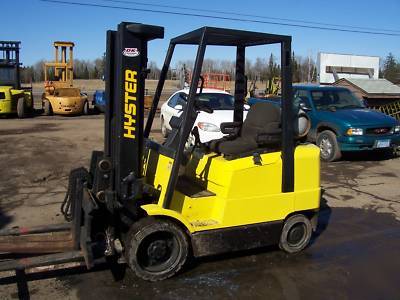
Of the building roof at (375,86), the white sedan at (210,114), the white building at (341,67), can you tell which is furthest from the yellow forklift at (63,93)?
the white building at (341,67)

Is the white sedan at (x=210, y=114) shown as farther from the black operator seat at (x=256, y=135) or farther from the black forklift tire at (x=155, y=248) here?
the black forklift tire at (x=155, y=248)

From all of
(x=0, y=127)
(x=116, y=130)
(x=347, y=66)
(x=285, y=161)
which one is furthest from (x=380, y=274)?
(x=347, y=66)

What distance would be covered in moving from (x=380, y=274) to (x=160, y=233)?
2329mm

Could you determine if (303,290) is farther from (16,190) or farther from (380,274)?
(16,190)

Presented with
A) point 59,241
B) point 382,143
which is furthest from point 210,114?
point 59,241

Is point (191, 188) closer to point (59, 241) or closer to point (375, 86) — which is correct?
point (59, 241)

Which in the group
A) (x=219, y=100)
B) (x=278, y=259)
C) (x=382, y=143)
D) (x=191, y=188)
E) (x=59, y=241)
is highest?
(x=219, y=100)

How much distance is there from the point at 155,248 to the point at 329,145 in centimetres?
745

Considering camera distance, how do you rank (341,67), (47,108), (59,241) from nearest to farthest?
(59,241)
(47,108)
(341,67)

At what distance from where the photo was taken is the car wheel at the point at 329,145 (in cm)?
1062

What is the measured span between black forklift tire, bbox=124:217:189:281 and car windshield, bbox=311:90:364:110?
7847 millimetres

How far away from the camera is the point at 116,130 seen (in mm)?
4234

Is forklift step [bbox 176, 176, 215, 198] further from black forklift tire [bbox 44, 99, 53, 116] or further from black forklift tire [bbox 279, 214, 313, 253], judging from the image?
black forklift tire [bbox 44, 99, 53, 116]

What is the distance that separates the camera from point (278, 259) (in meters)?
4.95
